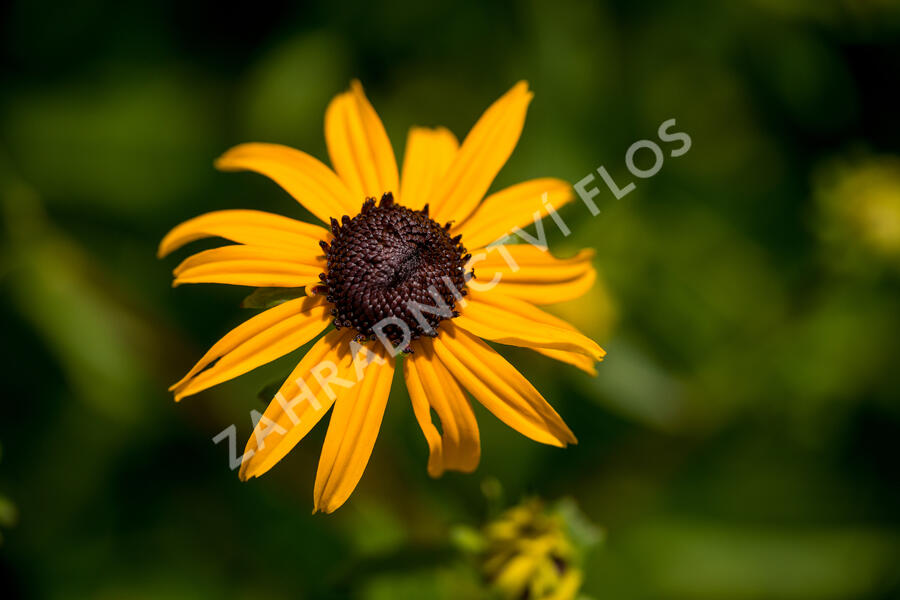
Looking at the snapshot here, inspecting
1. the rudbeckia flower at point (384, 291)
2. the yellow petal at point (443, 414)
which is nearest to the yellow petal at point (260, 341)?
the rudbeckia flower at point (384, 291)

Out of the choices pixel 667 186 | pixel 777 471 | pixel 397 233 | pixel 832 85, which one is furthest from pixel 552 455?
pixel 832 85

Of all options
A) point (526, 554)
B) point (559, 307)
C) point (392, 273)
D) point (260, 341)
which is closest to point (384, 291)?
point (392, 273)

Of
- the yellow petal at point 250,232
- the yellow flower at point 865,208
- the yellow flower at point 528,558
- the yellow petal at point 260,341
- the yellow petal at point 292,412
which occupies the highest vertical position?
the yellow petal at point 250,232

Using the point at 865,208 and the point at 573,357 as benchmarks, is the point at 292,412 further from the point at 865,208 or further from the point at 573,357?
the point at 865,208

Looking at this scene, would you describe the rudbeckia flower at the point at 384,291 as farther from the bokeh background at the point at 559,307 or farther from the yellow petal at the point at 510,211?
the bokeh background at the point at 559,307

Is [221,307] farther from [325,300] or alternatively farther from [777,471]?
[777,471]

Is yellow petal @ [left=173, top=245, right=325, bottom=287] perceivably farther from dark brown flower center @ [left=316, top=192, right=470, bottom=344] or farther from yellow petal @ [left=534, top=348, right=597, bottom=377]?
yellow petal @ [left=534, top=348, right=597, bottom=377]
